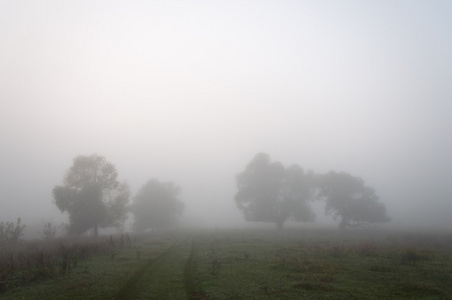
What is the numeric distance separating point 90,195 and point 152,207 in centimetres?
2942

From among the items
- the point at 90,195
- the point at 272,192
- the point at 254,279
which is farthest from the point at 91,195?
the point at 254,279

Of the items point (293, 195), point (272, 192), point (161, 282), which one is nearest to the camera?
point (161, 282)

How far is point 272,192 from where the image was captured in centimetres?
6328

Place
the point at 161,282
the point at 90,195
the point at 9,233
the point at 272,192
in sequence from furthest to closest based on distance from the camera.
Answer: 1. the point at 272,192
2. the point at 90,195
3. the point at 9,233
4. the point at 161,282

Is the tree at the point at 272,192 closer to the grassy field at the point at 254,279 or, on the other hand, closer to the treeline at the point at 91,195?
the treeline at the point at 91,195

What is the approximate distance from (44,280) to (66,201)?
117 ft

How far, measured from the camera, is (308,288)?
14.3 meters

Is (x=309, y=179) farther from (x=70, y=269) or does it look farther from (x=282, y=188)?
(x=70, y=269)

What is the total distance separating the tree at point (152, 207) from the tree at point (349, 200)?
4557cm

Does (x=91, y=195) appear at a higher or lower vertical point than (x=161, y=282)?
higher

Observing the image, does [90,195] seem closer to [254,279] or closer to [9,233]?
[9,233]

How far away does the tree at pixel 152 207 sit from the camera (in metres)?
77.8

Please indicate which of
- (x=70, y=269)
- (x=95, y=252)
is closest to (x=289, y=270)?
(x=70, y=269)

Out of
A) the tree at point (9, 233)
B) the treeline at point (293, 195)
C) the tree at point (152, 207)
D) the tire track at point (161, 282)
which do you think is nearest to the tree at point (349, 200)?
the treeline at point (293, 195)
